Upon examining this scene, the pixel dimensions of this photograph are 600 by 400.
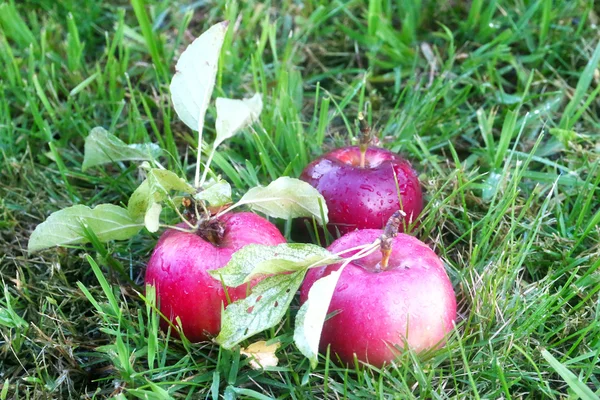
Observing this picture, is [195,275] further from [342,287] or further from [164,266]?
[342,287]

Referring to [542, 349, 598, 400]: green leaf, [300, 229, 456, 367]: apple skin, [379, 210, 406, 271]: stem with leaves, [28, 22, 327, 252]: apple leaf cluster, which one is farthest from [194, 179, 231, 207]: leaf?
[542, 349, 598, 400]: green leaf

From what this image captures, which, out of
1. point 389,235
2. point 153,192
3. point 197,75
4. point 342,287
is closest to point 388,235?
point 389,235

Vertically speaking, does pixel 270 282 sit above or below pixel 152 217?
below


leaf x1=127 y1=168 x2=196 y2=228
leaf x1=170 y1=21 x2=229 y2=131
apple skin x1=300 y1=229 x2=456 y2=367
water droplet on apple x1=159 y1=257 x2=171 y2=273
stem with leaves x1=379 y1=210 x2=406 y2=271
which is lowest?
apple skin x1=300 y1=229 x2=456 y2=367

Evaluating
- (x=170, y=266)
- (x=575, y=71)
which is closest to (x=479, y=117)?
(x=575, y=71)

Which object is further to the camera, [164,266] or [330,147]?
[330,147]

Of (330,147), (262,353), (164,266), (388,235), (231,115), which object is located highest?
(231,115)

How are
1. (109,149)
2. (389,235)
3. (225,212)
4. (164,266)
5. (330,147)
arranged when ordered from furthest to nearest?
1. (330,147)
2. (109,149)
3. (225,212)
4. (164,266)
5. (389,235)

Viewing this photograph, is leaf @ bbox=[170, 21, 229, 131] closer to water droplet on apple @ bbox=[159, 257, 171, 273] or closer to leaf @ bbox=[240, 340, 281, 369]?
water droplet on apple @ bbox=[159, 257, 171, 273]
